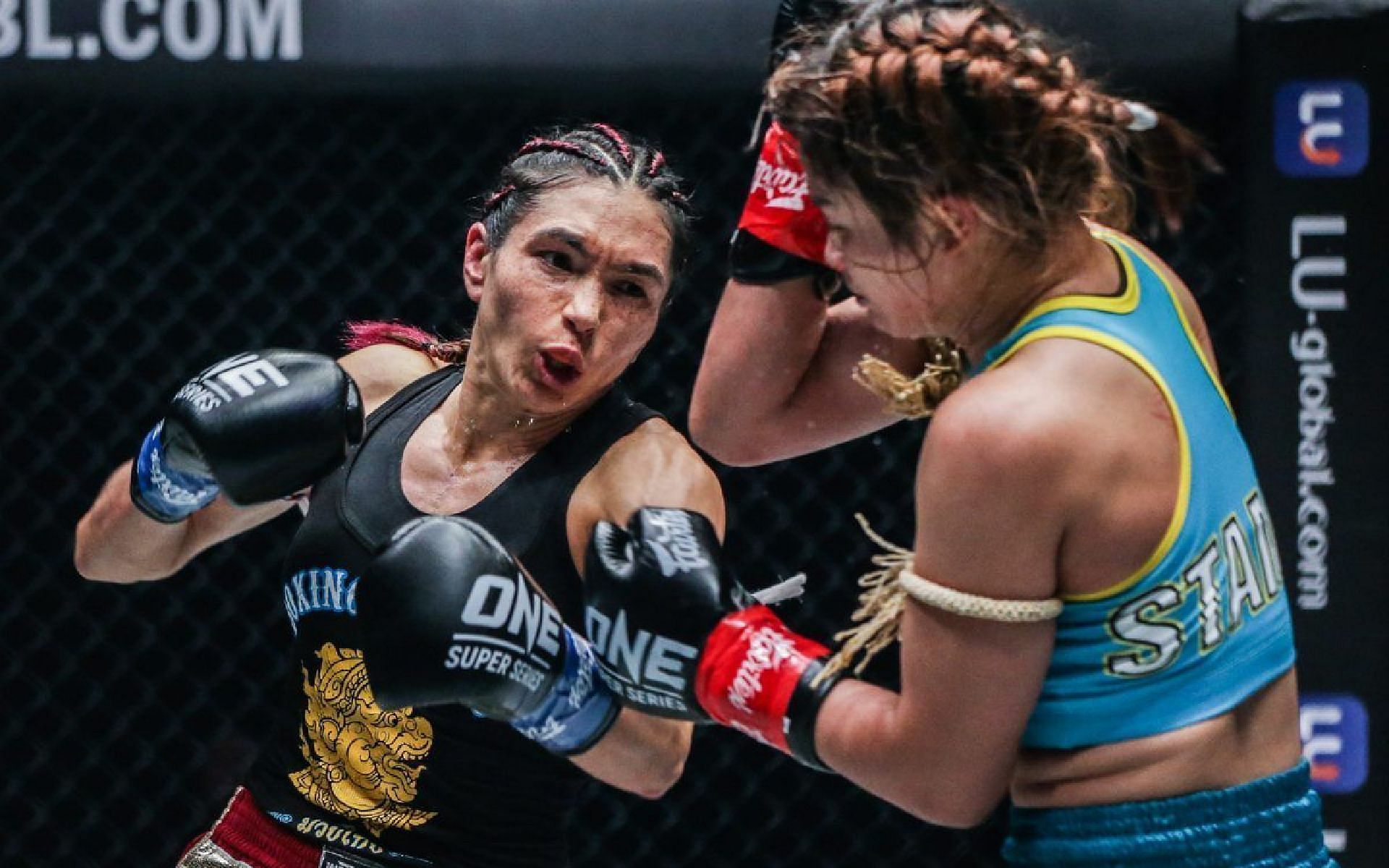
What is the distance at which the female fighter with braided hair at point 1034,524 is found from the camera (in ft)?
3.24

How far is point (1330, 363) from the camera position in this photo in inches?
82.4

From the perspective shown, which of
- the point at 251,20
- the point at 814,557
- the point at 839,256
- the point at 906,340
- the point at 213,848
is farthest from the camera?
the point at 814,557

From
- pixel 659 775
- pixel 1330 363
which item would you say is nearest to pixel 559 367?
pixel 659 775

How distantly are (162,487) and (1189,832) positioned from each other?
89 centimetres

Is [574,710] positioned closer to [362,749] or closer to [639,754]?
[639,754]

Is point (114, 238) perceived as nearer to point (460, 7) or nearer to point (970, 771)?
point (460, 7)

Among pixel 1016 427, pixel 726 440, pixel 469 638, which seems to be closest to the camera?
pixel 1016 427

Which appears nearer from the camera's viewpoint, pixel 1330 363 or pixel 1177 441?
pixel 1177 441

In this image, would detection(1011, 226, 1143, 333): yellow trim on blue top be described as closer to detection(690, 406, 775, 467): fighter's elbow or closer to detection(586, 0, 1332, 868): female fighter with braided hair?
detection(586, 0, 1332, 868): female fighter with braided hair

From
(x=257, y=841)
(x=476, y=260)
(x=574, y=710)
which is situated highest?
(x=476, y=260)

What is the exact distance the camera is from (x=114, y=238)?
249 cm

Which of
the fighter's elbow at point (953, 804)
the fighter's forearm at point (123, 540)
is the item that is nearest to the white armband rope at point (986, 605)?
Answer: the fighter's elbow at point (953, 804)

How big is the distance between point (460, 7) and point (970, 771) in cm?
146

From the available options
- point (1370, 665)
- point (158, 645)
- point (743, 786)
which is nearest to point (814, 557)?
point (743, 786)
